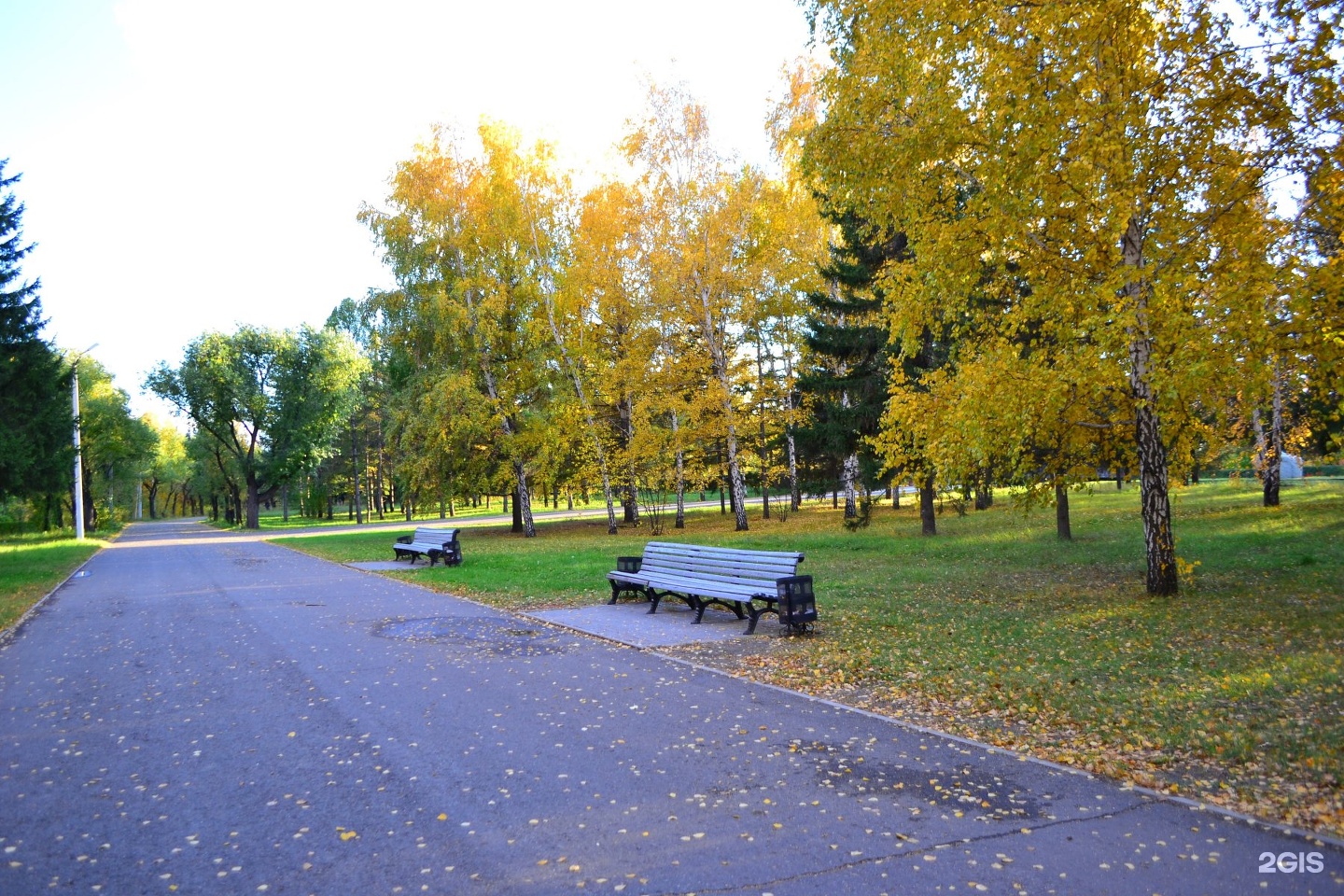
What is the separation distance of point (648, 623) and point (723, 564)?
123cm

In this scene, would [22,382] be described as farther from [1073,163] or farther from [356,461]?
[356,461]

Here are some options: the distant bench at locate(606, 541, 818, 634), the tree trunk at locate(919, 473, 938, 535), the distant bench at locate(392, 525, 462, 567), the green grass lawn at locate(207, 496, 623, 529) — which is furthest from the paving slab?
the green grass lawn at locate(207, 496, 623, 529)

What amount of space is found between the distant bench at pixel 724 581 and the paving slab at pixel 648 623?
169 millimetres

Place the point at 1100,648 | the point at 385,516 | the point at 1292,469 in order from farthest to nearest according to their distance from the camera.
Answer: the point at 385,516, the point at 1292,469, the point at 1100,648

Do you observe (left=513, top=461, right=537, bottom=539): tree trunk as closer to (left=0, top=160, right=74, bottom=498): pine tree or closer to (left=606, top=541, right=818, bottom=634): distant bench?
(left=0, top=160, right=74, bottom=498): pine tree

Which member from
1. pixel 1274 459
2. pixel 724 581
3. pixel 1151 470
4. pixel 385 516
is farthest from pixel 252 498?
pixel 1151 470

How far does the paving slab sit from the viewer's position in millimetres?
9211

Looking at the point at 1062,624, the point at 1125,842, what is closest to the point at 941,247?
the point at 1062,624

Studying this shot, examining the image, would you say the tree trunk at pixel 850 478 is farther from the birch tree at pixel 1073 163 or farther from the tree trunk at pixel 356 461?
the tree trunk at pixel 356 461

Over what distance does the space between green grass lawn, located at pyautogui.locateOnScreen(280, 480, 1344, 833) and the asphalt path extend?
596mm

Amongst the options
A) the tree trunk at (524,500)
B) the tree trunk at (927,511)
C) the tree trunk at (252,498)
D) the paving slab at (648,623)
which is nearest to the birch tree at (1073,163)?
the paving slab at (648,623)

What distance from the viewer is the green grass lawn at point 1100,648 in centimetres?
496

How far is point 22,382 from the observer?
76.0ft

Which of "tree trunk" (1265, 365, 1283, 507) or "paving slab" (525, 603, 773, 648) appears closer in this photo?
"paving slab" (525, 603, 773, 648)
